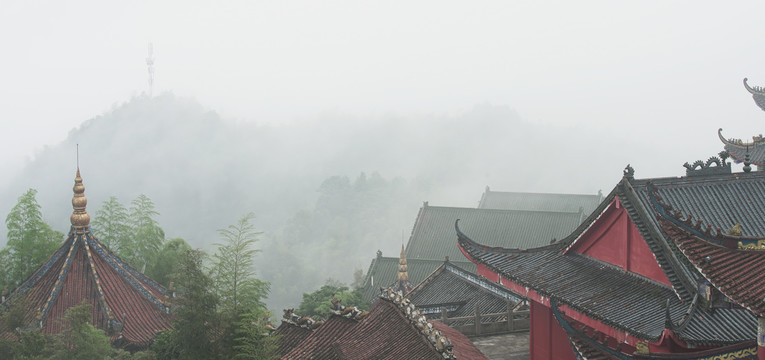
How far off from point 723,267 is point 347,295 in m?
22.9

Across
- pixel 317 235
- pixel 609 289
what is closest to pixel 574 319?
pixel 609 289

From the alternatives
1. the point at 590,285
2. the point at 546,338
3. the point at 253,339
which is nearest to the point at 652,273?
the point at 590,285

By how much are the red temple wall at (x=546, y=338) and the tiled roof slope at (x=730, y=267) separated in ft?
17.5

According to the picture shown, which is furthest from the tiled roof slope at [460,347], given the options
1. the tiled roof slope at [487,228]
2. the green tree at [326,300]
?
the tiled roof slope at [487,228]

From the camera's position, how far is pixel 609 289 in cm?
1292

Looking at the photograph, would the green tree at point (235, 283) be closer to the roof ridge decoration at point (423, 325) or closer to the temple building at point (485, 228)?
the roof ridge decoration at point (423, 325)

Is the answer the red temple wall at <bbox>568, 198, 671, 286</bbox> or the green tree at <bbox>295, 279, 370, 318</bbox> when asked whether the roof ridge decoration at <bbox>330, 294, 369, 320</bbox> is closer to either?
the red temple wall at <bbox>568, 198, 671, 286</bbox>

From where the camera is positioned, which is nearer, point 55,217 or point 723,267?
point 723,267

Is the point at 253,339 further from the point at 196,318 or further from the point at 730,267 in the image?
the point at 730,267

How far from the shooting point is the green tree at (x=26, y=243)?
23.0 m

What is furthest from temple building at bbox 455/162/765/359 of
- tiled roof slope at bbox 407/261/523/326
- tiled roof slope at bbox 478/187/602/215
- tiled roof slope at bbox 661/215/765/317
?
tiled roof slope at bbox 478/187/602/215

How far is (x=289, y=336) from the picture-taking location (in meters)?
16.3

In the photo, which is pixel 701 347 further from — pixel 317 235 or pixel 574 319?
pixel 317 235

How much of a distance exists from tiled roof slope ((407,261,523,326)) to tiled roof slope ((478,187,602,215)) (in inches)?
1270
